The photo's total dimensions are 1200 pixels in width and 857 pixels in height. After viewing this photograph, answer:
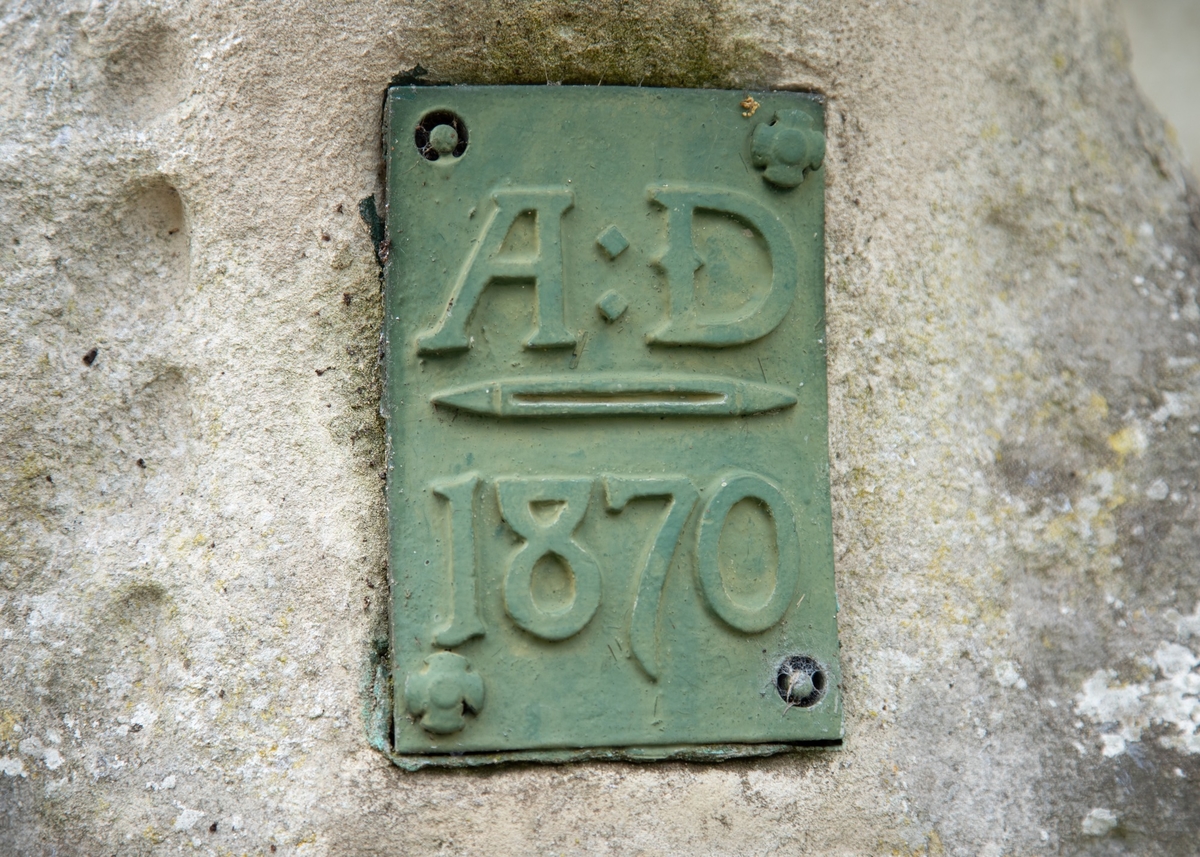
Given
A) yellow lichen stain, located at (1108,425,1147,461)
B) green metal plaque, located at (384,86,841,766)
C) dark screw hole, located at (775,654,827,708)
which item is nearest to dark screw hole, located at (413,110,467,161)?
green metal plaque, located at (384,86,841,766)

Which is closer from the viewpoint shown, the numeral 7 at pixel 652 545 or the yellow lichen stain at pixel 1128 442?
the numeral 7 at pixel 652 545

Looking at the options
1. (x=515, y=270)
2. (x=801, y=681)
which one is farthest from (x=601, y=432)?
(x=801, y=681)

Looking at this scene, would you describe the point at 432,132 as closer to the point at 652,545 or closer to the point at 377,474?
the point at 377,474

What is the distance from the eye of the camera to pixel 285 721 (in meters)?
0.93

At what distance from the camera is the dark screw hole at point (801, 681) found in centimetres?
96

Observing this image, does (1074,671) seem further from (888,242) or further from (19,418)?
(19,418)

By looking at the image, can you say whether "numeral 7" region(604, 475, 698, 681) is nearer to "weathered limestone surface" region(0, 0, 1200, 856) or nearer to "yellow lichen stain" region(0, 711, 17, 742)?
"weathered limestone surface" region(0, 0, 1200, 856)

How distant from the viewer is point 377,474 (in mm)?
973

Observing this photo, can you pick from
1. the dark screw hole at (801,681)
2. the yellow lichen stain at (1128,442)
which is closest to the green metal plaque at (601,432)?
the dark screw hole at (801,681)

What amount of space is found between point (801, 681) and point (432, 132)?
58 cm

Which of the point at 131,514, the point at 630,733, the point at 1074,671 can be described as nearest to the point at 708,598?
the point at 630,733

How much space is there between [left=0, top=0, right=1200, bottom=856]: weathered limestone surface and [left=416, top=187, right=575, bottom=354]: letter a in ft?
0.25

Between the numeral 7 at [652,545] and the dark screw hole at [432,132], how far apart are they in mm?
321

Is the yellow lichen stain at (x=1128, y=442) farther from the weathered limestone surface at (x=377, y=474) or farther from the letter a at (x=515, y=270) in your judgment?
the letter a at (x=515, y=270)
